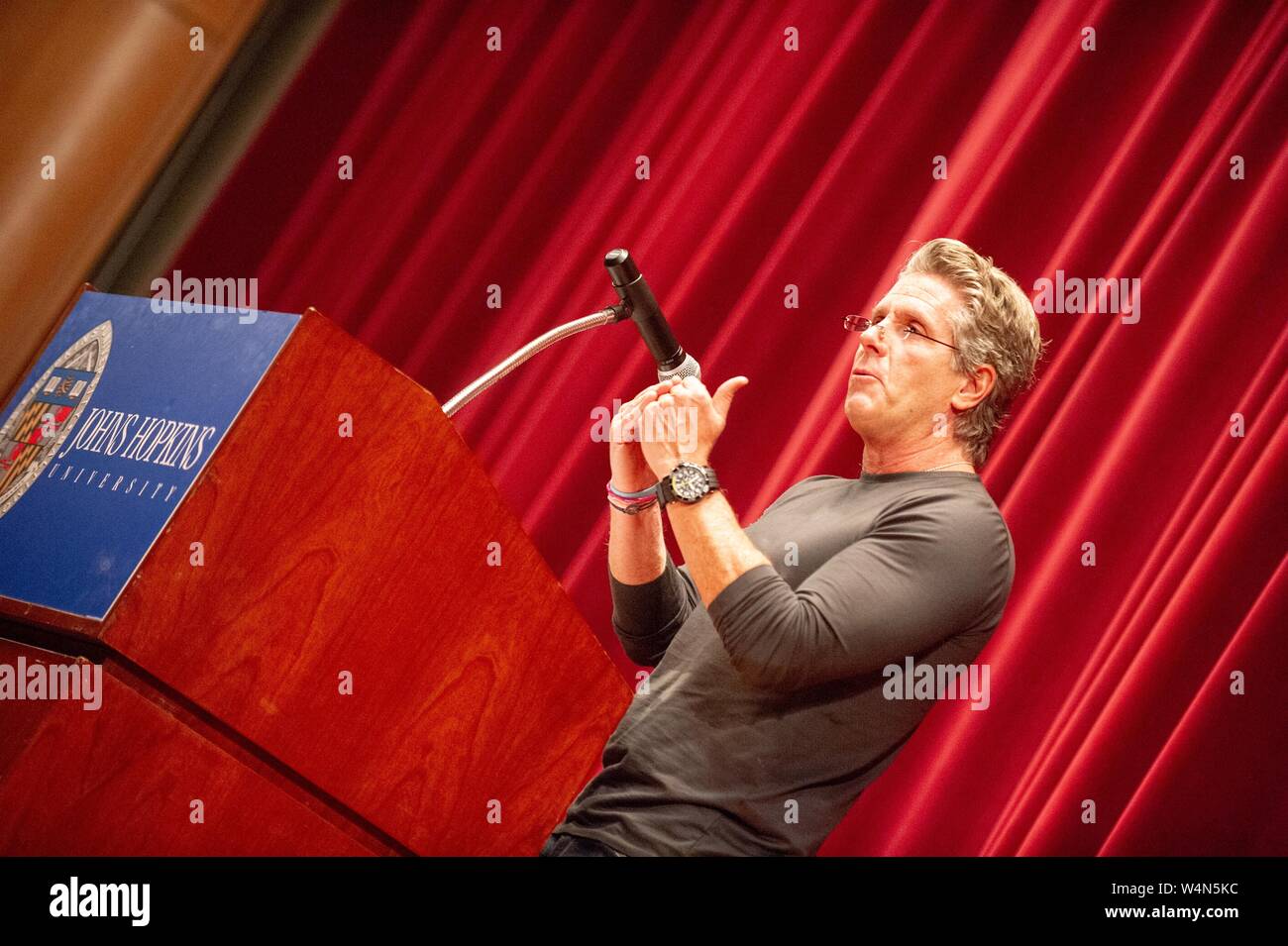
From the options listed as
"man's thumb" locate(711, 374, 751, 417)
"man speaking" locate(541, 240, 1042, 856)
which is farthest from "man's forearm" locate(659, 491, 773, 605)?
"man's thumb" locate(711, 374, 751, 417)

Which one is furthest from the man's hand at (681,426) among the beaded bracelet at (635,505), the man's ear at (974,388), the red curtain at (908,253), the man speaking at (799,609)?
the red curtain at (908,253)

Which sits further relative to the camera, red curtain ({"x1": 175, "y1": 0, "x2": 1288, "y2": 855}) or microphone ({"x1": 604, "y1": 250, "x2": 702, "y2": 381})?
red curtain ({"x1": 175, "y1": 0, "x2": 1288, "y2": 855})

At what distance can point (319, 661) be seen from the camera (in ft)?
3.19

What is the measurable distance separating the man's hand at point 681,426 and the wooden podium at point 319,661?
0.15 meters

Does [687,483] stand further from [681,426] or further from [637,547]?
[637,547]

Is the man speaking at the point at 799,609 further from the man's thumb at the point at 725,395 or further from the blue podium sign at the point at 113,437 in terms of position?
the blue podium sign at the point at 113,437

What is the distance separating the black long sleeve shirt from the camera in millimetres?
1014

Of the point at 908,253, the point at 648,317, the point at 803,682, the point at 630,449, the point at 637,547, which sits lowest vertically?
the point at 803,682

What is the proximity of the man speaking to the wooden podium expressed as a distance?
0.39 ft

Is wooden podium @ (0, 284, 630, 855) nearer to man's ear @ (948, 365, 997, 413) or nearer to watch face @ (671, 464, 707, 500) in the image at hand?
watch face @ (671, 464, 707, 500)

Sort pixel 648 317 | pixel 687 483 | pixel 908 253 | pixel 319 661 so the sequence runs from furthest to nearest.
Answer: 1. pixel 908 253
2. pixel 648 317
3. pixel 687 483
4. pixel 319 661

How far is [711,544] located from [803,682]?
146mm

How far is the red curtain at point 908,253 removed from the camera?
1.71 m

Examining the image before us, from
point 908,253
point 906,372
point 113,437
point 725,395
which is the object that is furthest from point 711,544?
point 908,253
